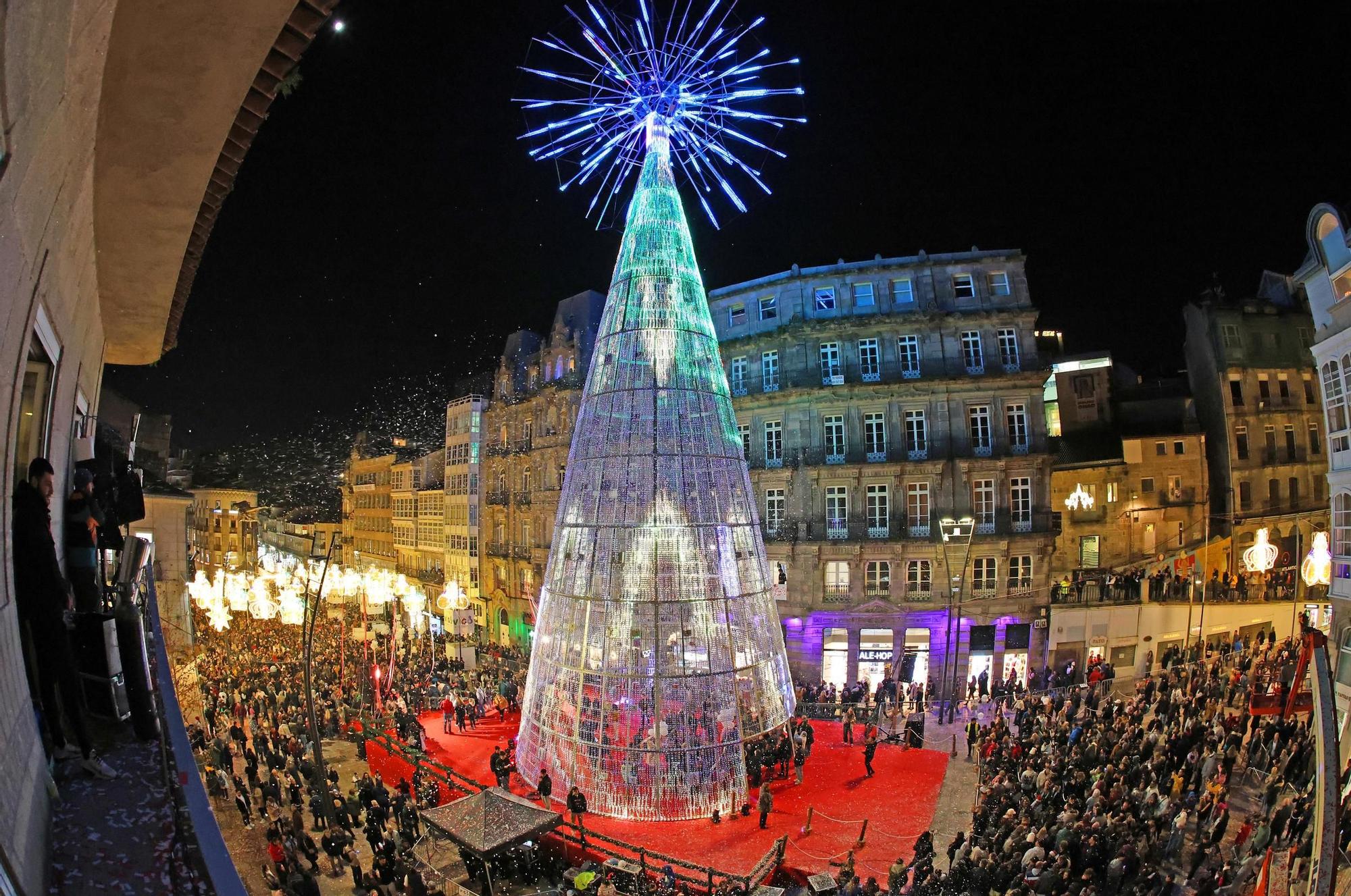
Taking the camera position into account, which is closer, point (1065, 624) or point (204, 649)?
point (1065, 624)

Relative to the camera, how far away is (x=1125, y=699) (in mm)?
24797

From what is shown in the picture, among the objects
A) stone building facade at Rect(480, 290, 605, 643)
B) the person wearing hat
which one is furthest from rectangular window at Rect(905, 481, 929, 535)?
the person wearing hat

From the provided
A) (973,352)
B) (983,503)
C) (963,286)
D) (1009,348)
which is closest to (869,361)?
(973,352)

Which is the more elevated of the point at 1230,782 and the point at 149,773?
the point at 149,773

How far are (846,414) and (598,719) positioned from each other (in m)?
20.3

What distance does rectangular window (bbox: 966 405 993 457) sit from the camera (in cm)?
Result: 3219

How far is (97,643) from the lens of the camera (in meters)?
5.95

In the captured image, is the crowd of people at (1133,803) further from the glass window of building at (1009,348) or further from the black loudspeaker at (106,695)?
the glass window of building at (1009,348)

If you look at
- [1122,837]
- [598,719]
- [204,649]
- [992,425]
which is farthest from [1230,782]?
[204,649]

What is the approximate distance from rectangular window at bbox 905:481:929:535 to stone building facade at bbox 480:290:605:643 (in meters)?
19.6

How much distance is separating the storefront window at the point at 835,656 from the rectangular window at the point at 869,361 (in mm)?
11499

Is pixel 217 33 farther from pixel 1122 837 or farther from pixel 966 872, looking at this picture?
pixel 1122 837

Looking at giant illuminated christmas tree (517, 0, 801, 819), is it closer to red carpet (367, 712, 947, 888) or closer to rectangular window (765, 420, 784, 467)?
red carpet (367, 712, 947, 888)

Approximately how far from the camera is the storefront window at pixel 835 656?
3209 cm
